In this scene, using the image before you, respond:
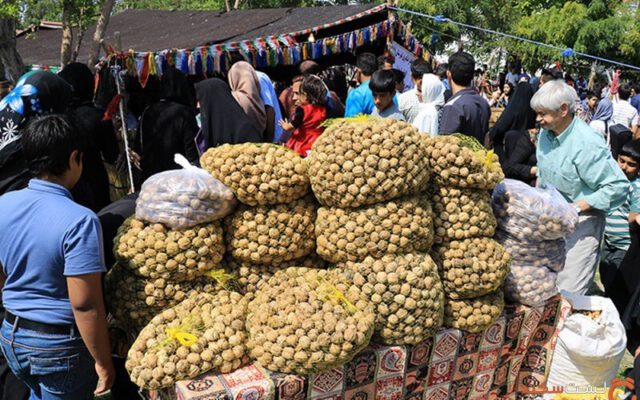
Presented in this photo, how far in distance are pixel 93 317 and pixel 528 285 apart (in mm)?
1991

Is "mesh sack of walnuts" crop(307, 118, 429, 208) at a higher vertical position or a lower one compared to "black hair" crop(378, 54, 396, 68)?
higher

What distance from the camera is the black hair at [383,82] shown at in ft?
13.1

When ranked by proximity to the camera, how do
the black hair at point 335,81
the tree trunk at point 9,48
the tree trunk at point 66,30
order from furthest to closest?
the tree trunk at point 9,48 < the tree trunk at point 66,30 < the black hair at point 335,81

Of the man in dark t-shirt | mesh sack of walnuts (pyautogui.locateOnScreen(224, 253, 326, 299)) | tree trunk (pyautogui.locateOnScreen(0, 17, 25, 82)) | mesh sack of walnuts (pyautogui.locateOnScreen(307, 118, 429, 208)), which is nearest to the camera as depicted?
mesh sack of walnuts (pyautogui.locateOnScreen(307, 118, 429, 208))

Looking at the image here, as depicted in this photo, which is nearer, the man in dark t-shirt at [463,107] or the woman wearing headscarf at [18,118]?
the woman wearing headscarf at [18,118]

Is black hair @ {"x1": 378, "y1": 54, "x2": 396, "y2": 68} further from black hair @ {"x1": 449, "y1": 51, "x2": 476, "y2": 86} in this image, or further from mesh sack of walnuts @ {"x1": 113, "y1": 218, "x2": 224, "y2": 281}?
mesh sack of walnuts @ {"x1": 113, "y1": 218, "x2": 224, "y2": 281}

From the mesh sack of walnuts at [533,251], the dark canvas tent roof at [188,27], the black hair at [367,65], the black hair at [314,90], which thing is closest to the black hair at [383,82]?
the black hair at [314,90]

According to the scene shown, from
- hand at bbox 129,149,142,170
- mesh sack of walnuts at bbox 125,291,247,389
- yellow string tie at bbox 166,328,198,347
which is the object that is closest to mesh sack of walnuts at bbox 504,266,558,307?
mesh sack of walnuts at bbox 125,291,247,389

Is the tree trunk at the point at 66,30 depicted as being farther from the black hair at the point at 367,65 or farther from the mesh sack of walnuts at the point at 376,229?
the mesh sack of walnuts at the point at 376,229

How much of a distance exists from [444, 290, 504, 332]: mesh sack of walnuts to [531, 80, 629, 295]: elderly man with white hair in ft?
3.43

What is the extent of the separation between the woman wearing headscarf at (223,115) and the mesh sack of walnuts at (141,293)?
4.45 feet

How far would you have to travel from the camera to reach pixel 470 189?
7.69 ft

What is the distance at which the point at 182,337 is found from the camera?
192cm

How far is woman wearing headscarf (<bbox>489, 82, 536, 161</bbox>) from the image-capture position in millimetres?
4707
